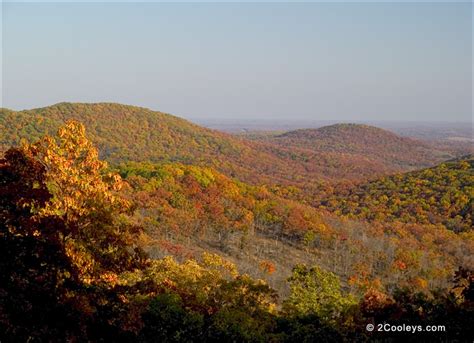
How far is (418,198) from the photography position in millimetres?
114000

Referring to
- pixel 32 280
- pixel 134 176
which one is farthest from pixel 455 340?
pixel 134 176

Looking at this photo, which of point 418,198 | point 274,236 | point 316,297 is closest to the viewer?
point 316,297

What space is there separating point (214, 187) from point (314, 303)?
71303 millimetres

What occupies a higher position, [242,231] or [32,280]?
[32,280]

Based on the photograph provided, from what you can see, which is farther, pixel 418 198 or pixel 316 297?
pixel 418 198

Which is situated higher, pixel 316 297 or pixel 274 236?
pixel 316 297

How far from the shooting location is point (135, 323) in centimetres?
1367

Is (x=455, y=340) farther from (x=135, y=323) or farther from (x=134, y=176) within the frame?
(x=134, y=176)

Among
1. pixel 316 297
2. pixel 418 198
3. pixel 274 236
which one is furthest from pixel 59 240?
pixel 418 198

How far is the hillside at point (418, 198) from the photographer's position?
99812 mm

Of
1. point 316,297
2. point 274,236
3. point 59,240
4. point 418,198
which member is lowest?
point 274,236

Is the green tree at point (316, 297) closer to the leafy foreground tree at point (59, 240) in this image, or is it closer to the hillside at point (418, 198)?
the leafy foreground tree at point (59, 240)

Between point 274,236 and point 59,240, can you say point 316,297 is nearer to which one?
point 59,240

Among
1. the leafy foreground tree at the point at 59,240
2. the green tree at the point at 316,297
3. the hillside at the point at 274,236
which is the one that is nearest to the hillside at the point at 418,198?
the hillside at the point at 274,236
